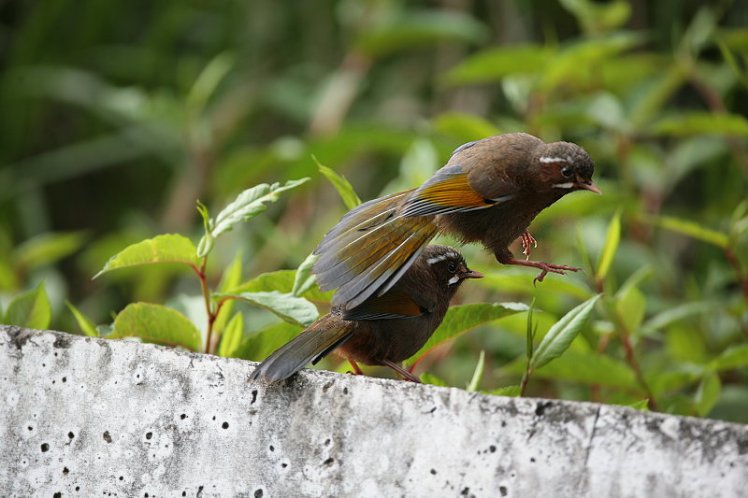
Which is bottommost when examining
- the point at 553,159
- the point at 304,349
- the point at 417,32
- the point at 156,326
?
the point at 304,349

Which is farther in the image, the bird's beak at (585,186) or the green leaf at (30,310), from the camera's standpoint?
the green leaf at (30,310)

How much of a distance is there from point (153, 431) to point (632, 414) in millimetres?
737

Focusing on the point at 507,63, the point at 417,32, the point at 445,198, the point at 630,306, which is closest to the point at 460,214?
the point at 445,198

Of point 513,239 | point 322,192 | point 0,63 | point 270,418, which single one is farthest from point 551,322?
point 0,63

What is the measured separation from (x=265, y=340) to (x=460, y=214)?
46cm

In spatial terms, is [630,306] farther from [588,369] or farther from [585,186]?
[585,186]

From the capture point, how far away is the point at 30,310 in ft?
6.71

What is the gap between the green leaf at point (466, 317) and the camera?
196 cm

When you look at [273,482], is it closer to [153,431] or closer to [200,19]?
[153,431]

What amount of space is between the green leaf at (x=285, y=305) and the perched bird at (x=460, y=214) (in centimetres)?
9

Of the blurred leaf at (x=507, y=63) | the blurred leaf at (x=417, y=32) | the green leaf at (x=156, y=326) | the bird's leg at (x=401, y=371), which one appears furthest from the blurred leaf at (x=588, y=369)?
the blurred leaf at (x=417, y=32)

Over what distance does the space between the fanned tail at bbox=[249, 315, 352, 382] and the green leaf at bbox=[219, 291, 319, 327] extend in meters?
0.03

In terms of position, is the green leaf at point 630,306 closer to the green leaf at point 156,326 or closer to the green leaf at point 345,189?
the green leaf at point 345,189

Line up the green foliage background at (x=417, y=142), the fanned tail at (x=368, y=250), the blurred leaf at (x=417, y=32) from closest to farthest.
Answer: the fanned tail at (x=368, y=250)
the green foliage background at (x=417, y=142)
the blurred leaf at (x=417, y=32)
